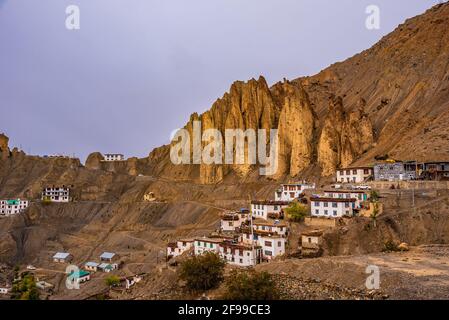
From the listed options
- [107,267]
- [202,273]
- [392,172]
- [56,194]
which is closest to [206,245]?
[202,273]

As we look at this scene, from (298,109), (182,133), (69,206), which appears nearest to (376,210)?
(298,109)

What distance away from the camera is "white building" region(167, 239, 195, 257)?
180 ft

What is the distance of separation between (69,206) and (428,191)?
80115 mm

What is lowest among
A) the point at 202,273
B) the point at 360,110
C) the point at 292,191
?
the point at 202,273

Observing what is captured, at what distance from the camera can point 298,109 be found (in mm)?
96438

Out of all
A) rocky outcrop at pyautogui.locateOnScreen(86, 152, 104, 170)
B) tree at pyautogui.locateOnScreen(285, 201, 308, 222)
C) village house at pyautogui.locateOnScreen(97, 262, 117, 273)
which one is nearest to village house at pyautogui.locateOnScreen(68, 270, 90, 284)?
village house at pyautogui.locateOnScreen(97, 262, 117, 273)

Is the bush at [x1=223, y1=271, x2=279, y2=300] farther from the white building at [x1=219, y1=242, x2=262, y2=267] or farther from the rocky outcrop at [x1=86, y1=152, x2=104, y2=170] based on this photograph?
the rocky outcrop at [x1=86, y1=152, x2=104, y2=170]

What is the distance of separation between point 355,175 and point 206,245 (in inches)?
998

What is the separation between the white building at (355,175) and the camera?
202 feet

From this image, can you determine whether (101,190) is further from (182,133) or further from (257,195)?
(257,195)

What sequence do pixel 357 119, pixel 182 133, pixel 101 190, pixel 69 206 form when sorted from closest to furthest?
pixel 357 119, pixel 69 206, pixel 101 190, pixel 182 133

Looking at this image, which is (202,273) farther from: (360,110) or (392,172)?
(360,110)

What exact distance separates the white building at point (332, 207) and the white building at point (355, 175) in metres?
15.7

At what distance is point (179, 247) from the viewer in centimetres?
5688
